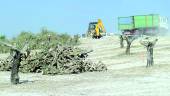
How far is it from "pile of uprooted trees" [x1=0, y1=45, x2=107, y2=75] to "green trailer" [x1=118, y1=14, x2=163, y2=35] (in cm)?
4932

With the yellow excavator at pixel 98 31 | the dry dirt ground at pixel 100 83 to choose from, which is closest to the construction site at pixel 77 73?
the dry dirt ground at pixel 100 83

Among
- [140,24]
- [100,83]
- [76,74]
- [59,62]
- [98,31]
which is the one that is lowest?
[100,83]

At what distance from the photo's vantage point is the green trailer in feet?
264

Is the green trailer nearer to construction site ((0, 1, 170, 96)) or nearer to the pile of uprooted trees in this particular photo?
construction site ((0, 1, 170, 96))

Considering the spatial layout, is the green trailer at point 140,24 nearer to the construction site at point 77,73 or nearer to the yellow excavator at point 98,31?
the yellow excavator at point 98,31

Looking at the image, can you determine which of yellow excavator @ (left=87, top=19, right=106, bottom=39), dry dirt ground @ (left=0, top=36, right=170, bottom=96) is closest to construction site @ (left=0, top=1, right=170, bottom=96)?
dry dirt ground @ (left=0, top=36, right=170, bottom=96)

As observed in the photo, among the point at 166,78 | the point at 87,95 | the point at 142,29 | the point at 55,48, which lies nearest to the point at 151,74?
the point at 166,78

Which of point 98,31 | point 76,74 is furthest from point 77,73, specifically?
point 98,31

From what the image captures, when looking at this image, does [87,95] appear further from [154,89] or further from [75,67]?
[75,67]

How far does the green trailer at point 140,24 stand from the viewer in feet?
264

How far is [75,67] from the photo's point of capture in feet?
95.8

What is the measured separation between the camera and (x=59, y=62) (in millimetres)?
29344

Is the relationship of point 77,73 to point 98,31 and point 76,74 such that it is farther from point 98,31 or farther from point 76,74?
point 98,31

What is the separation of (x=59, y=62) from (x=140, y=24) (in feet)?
173
